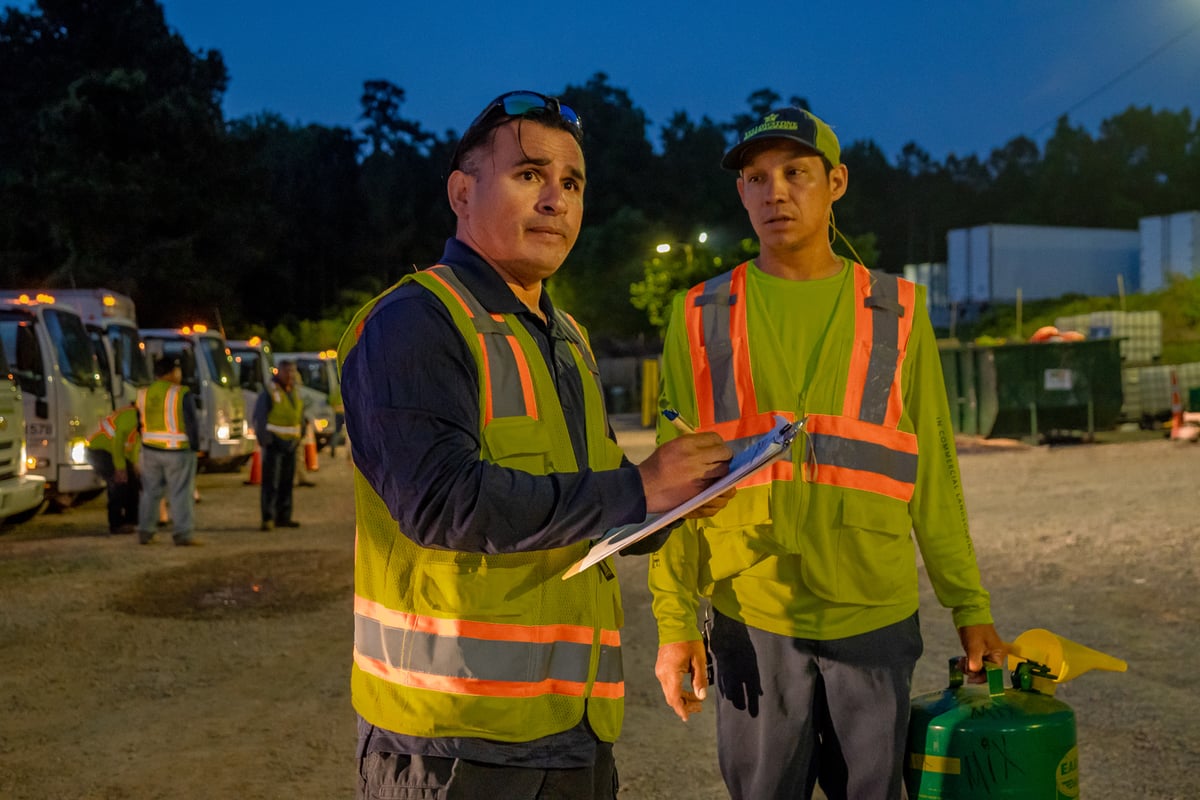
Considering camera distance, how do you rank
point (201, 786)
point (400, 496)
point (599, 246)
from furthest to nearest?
point (599, 246) → point (201, 786) → point (400, 496)

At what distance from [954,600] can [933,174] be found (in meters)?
95.5

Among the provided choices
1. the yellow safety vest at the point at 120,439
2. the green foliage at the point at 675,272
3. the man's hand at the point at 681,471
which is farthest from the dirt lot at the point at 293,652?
the green foliage at the point at 675,272

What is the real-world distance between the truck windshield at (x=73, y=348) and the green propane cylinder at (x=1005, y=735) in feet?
43.4

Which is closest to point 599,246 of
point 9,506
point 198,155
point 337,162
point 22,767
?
point 337,162

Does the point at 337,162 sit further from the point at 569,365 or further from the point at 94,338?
the point at 569,365

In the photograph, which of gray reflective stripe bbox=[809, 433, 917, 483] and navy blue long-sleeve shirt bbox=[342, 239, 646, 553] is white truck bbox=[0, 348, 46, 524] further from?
navy blue long-sleeve shirt bbox=[342, 239, 646, 553]

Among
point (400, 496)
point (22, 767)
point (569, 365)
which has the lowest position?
point (22, 767)

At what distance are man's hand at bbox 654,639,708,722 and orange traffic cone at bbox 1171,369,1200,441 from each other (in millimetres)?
19595

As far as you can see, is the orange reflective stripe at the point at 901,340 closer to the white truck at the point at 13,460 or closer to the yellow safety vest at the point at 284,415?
the white truck at the point at 13,460

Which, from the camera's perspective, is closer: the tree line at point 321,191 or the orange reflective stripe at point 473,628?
the orange reflective stripe at point 473,628

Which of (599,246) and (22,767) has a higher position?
(599,246)

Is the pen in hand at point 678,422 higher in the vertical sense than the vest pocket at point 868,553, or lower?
higher

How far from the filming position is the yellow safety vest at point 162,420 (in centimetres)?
1175

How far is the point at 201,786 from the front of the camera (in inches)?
191
